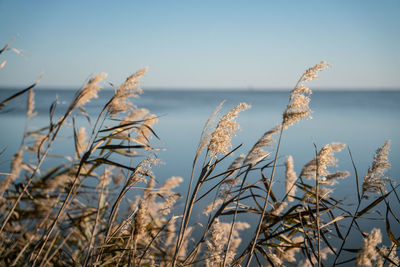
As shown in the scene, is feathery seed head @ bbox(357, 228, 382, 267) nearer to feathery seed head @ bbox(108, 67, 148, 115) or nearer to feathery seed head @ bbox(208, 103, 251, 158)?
feathery seed head @ bbox(208, 103, 251, 158)

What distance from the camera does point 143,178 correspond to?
1.98m

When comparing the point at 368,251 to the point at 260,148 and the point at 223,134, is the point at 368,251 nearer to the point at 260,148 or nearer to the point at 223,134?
the point at 260,148

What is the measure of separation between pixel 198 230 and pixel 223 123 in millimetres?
4863

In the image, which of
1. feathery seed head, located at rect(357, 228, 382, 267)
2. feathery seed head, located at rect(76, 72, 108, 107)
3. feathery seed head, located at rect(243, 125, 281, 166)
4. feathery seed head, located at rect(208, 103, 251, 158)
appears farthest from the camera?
feathery seed head, located at rect(76, 72, 108, 107)

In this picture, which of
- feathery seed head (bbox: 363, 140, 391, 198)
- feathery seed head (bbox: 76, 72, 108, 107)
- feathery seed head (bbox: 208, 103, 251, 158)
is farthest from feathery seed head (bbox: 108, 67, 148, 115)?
feathery seed head (bbox: 363, 140, 391, 198)

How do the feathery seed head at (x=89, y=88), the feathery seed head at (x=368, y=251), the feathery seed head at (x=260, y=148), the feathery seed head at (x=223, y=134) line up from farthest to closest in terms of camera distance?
the feathery seed head at (x=89, y=88), the feathery seed head at (x=260, y=148), the feathery seed head at (x=223, y=134), the feathery seed head at (x=368, y=251)

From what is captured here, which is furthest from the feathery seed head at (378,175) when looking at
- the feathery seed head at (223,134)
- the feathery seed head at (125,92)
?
the feathery seed head at (125,92)

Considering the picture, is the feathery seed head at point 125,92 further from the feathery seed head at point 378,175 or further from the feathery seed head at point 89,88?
the feathery seed head at point 378,175

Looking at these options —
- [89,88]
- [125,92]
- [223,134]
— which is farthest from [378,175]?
[89,88]

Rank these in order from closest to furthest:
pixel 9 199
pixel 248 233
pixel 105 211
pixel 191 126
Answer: pixel 9 199 → pixel 105 211 → pixel 248 233 → pixel 191 126

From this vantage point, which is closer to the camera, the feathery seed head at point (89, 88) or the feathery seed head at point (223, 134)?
the feathery seed head at point (223, 134)

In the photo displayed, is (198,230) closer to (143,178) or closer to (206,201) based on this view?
(206,201)

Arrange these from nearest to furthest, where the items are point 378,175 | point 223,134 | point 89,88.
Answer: point 223,134
point 378,175
point 89,88

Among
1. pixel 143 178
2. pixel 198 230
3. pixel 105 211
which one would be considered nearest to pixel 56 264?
pixel 105 211
